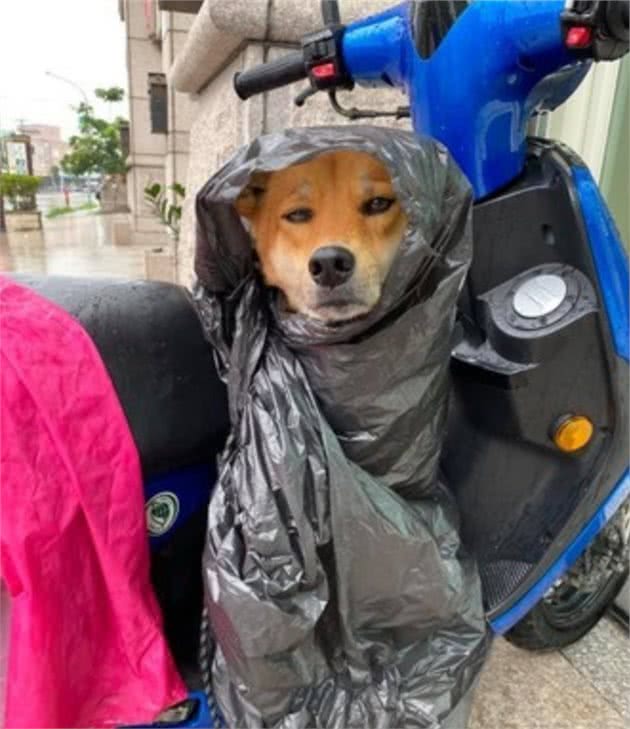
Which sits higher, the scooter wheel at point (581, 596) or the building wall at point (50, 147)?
the building wall at point (50, 147)

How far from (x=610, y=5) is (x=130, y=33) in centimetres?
927

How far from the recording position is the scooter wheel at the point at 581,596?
1565 mm

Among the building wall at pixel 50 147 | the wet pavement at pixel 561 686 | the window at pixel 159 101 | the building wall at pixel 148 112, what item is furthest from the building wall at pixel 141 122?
the building wall at pixel 50 147

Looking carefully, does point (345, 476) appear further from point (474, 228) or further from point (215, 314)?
point (474, 228)

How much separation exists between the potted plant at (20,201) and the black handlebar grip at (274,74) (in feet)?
46.2

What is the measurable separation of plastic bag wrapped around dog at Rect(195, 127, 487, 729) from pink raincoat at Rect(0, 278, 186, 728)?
13 cm

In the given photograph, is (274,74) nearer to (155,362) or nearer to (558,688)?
(155,362)

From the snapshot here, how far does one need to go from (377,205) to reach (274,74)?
50 centimetres

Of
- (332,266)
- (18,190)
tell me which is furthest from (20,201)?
(332,266)

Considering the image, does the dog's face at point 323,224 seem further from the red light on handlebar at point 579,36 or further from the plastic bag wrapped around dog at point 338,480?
the red light on handlebar at point 579,36

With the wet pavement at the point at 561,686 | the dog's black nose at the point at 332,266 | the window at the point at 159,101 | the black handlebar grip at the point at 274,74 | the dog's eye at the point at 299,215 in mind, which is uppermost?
the window at the point at 159,101

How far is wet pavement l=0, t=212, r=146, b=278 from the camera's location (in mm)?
7621

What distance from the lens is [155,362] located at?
1.06 m

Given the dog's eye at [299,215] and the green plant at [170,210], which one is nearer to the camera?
the dog's eye at [299,215]
